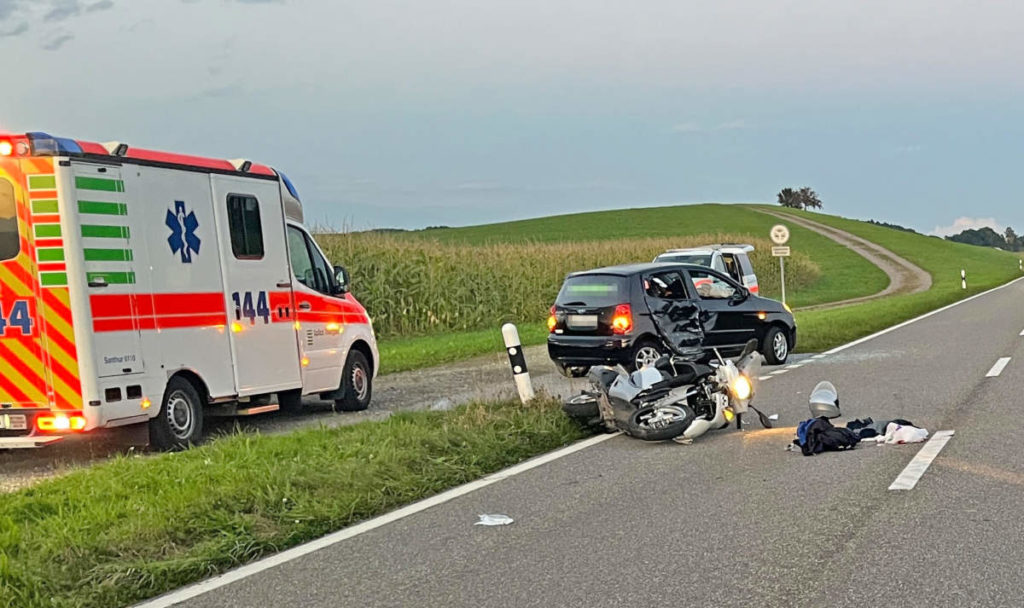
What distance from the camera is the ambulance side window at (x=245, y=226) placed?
10.9 meters

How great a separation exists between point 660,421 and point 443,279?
1824 cm

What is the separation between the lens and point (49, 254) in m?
9.12

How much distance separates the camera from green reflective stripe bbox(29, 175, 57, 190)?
9078 mm

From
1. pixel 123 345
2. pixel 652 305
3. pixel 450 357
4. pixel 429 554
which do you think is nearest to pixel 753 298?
pixel 652 305

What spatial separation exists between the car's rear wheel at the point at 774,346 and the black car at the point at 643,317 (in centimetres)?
35

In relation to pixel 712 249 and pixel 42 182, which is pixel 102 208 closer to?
pixel 42 182

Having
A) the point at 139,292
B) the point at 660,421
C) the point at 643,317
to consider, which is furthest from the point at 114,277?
the point at 643,317

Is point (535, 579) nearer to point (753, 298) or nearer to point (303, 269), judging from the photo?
point (303, 269)

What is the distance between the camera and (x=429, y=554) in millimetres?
5758

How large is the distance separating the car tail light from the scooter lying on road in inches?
172

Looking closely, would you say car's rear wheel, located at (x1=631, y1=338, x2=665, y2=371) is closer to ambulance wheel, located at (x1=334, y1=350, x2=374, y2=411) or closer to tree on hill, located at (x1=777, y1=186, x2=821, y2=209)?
ambulance wheel, located at (x1=334, y1=350, x2=374, y2=411)

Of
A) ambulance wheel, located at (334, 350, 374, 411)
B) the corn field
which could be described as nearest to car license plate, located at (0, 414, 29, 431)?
ambulance wheel, located at (334, 350, 374, 411)

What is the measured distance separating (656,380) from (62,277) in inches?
203

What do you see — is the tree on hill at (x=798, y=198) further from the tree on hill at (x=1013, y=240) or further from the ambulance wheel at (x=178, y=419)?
the ambulance wheel at (x=178, y=419)
